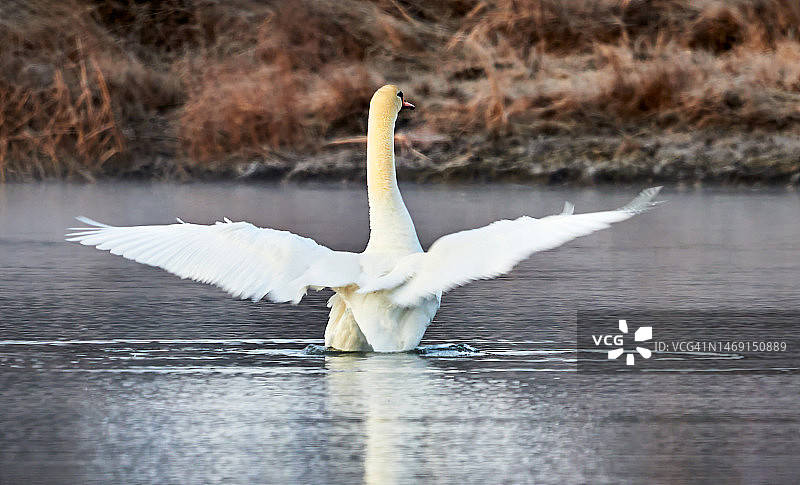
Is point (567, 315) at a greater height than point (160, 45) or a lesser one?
lesser

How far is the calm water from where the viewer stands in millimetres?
5285

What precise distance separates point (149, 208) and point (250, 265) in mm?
7762

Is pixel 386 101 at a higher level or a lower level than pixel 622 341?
higher

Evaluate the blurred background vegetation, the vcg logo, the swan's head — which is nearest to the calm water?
the vcg logo

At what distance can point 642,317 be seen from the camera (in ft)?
27.6

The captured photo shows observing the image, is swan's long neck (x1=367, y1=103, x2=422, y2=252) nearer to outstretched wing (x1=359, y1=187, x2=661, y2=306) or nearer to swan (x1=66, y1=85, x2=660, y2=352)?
swan (x1=66, y1=85, x2=660, y2=352)

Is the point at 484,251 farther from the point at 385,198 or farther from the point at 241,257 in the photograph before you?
the point at 241,257

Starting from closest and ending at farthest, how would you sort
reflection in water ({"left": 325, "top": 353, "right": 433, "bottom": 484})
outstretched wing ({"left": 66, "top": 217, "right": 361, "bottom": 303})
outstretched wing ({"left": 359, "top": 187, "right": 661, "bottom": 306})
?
reflection in water ({"left": 325, "top": 353, "right": 433, "bottom": 484}) → outstretched wing ({"left": 359, "top": 187, "right": 661, "bottom": 306}) → outstretched wing ({"left": 66, "top": 217, "right": 361, "bottom": 303})

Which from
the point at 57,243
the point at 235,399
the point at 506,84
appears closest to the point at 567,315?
the point at 235,399

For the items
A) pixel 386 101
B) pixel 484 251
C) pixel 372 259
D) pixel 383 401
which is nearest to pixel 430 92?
pixel 386 101

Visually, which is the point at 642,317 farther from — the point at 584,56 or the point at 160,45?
the point at 160,45
